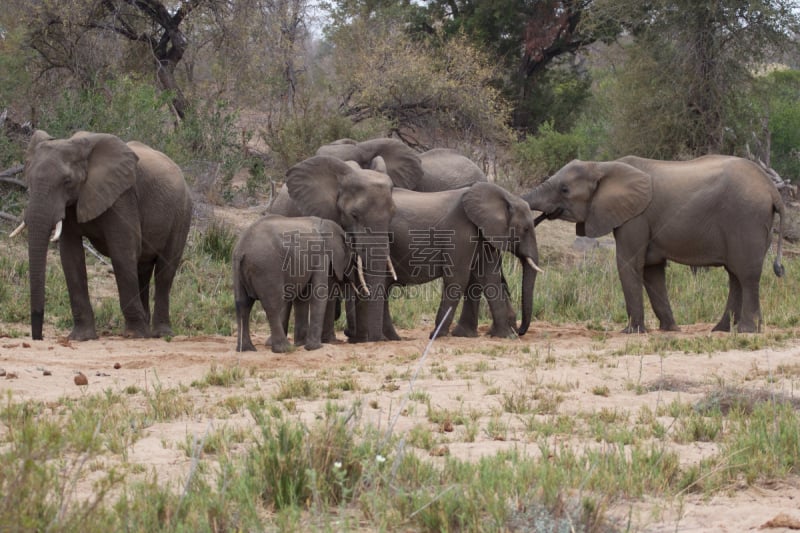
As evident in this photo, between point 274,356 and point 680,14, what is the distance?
47.0ft

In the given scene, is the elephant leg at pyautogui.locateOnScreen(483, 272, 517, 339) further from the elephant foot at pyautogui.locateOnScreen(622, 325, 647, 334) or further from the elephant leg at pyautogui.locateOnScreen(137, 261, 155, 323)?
the elephant leg at pyautogui.locateOnScreen(137, 261, 155, 323)

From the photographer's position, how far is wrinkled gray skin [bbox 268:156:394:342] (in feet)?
33.8

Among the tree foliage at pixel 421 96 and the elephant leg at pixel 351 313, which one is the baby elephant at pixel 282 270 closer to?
the elephant leg at pixel 351 313

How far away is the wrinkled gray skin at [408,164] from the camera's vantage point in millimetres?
11867

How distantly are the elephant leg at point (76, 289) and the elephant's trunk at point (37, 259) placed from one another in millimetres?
532

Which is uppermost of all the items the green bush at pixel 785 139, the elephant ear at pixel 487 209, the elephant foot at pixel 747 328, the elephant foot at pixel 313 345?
the green bush at pixel 785 139

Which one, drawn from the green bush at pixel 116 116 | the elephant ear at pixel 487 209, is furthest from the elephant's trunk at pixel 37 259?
the green bush at pixel 116 116

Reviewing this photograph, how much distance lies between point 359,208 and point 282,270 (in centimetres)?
120

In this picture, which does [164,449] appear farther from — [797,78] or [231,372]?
[797,78]

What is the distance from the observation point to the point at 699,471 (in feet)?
16.3

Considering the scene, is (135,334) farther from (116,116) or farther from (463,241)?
(116,116)

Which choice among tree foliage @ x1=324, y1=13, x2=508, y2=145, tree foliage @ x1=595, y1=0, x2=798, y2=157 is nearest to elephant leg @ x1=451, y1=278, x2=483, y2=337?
tree foliage @ x1=595, y1=0, x2=798, y2=157

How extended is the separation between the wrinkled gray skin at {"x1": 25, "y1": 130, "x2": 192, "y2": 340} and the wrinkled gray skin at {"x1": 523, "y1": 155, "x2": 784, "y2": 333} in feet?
13.3

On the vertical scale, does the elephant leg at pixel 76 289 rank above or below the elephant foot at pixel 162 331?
above
